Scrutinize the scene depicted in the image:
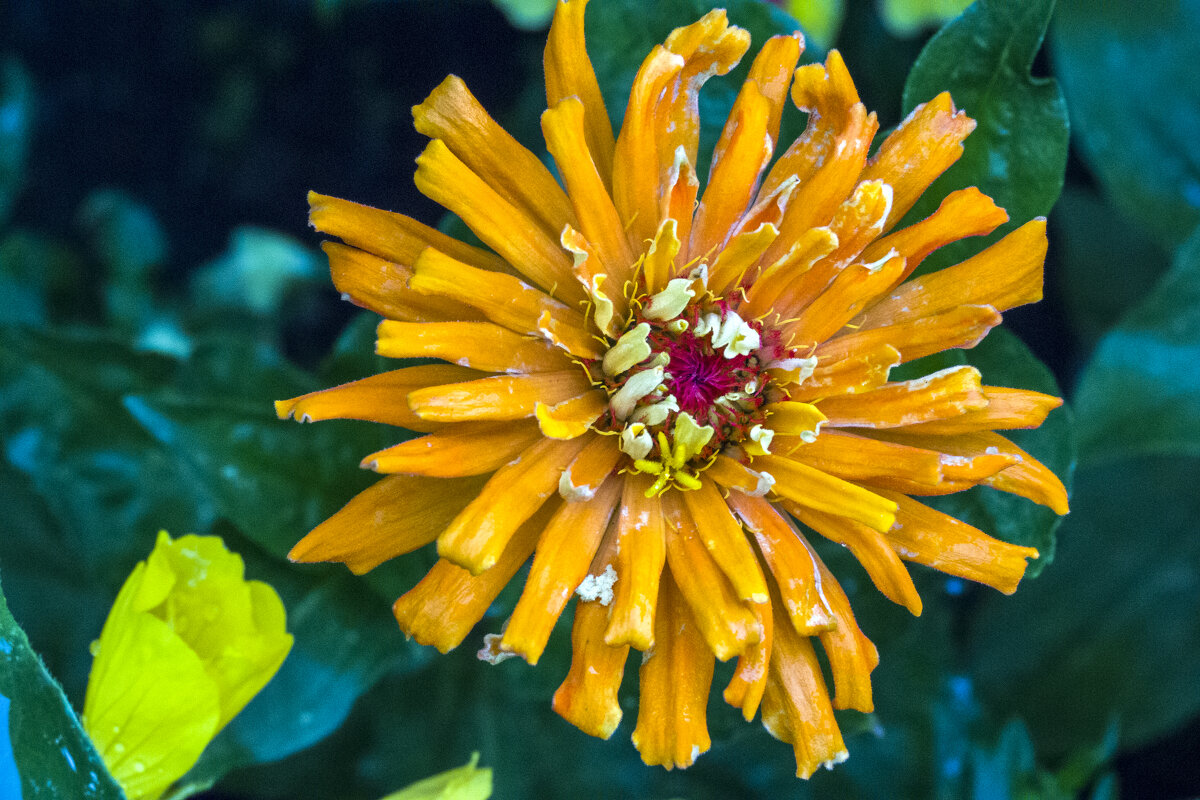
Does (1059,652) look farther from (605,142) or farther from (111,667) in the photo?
(111,667)

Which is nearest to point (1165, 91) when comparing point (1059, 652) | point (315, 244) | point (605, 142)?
point (1059, 652)

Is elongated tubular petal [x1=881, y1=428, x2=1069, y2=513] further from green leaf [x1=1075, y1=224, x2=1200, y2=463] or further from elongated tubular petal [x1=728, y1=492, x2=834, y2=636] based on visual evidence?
green leaf [x1=1075, y1=224, x2=1200, y2=463]

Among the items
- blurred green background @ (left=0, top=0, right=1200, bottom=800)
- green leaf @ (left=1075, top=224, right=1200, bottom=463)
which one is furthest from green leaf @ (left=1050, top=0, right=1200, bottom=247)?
green leaf @ (left=1075, top=224, right=1200, bottom=463)

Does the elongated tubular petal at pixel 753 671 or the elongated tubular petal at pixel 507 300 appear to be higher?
the elongated tubular petal at pixel 507 300

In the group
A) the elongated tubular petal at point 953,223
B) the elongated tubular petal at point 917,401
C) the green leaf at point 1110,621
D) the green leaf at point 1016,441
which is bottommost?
the green leaf at point 1110,621

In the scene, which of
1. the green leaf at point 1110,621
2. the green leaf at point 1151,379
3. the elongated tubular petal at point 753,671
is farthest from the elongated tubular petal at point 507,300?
the green leaf at point 1110,621

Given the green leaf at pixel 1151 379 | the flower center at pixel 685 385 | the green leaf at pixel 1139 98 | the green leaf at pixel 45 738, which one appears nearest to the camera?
the green leaf at pixel 45 738

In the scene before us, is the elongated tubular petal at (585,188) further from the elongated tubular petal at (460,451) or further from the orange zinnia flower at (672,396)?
the elongated tubular petal at (460,451)

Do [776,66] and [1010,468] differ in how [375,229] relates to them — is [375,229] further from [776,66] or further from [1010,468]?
[1010,468]

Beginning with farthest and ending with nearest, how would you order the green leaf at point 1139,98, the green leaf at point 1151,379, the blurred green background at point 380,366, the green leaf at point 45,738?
the green leaf at point 1139,98 < the green leaf at point 1151,379 < the blurred green background at point 380,366 < the green leaf at point 45,738
